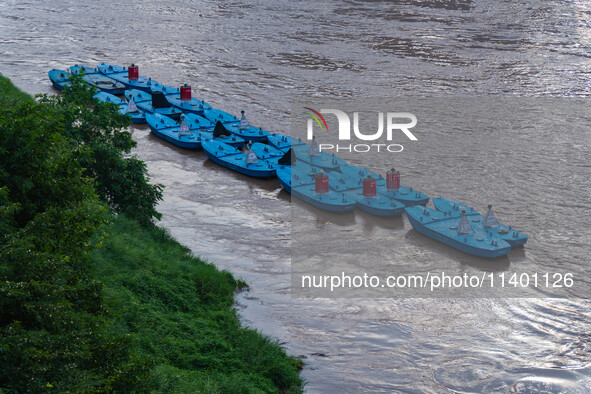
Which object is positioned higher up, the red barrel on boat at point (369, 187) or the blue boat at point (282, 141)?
the blue boat at point (282, 141)

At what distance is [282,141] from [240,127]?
2.51 metres

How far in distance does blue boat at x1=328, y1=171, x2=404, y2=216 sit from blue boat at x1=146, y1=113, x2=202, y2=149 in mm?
8213

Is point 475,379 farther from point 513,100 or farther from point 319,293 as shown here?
point 513,100

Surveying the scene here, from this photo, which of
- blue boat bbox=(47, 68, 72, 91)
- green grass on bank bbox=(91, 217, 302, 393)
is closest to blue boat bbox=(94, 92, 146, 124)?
blue boat bbox=(47, 68, 72, 91)

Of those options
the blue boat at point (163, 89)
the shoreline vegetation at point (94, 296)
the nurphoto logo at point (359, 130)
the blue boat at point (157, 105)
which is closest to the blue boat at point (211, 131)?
the blue boat at point (157, 105)

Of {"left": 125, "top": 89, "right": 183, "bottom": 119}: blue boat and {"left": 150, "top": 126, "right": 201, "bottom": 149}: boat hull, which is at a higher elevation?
{"left": 125, "top": 89, "right": 183, "bottom": 119}: blue boat

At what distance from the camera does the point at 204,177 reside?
98.7 feet

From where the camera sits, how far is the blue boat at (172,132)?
3288 cm

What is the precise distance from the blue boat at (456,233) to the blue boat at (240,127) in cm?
1038

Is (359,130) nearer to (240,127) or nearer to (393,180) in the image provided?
(240,127)

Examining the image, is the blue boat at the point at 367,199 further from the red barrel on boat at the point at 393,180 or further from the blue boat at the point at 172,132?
the blue boat at the point at 172,132

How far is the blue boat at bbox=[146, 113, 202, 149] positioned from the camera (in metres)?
32.9

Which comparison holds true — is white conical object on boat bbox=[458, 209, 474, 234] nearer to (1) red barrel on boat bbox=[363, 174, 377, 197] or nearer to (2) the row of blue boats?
(2) the row of blue boats

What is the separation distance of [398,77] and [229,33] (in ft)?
59.4
